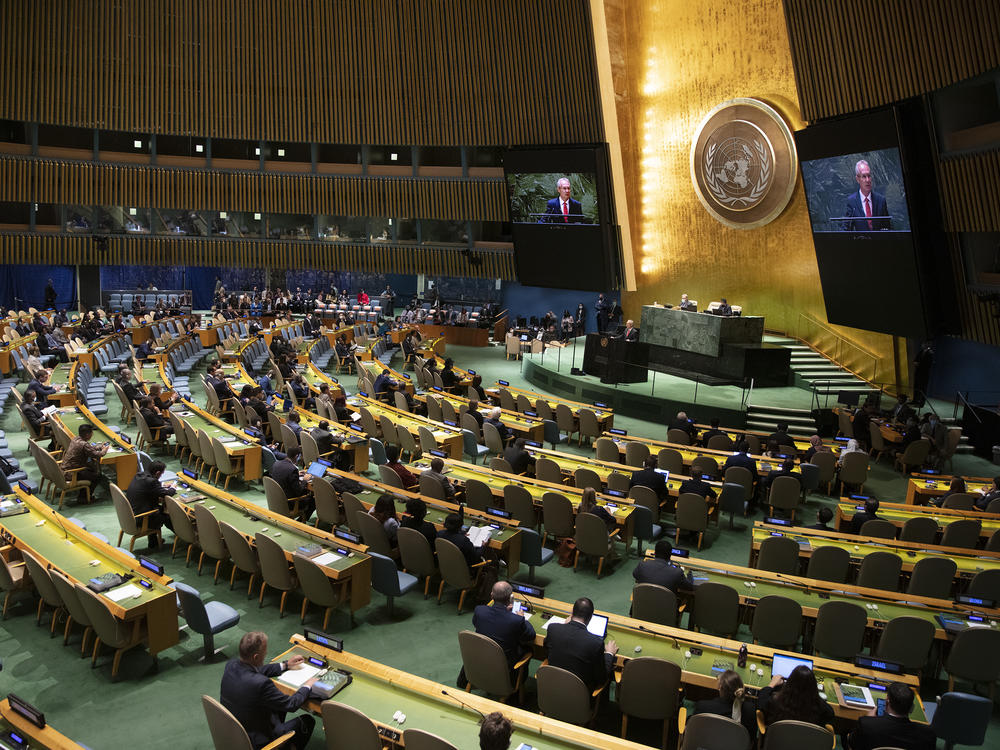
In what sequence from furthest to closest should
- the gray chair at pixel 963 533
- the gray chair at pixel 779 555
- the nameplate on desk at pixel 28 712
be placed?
the gray chair at pixel 963 533 < the gray chair at pixel 779 555 < the nameplate on desk at pixel 28 712

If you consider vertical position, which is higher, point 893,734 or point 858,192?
point 858,192

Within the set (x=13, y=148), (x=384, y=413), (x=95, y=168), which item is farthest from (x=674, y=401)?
(x=13, y=148)

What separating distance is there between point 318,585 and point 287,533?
1.05 m

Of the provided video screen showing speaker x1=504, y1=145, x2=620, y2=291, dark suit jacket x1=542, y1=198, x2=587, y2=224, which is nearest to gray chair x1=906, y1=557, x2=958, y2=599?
video screen showing speaker x1=504, y1=145, x2=620, y2=291

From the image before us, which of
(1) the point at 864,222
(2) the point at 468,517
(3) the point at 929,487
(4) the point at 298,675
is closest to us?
(4) the point at 298,675

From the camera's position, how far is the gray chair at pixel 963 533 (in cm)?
851

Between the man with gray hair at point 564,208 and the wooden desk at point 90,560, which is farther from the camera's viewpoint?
the man with gray hair at point 564,208

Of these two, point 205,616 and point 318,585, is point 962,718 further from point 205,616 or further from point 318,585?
point 205,616

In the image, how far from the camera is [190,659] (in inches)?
261

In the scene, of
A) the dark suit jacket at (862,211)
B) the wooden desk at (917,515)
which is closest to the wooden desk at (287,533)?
the wooden desk at (917,515)

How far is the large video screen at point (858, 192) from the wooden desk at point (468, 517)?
11.5 metres

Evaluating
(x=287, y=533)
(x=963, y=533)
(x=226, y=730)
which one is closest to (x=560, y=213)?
(x=963, y=533)

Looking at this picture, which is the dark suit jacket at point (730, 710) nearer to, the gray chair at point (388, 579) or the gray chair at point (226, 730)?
the gray chair at point (226, 730)

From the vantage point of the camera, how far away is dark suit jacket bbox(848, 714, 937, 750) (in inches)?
181
